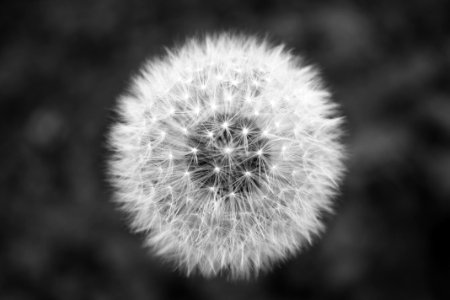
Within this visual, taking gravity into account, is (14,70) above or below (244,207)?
above

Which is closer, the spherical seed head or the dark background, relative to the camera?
the spherical seed head

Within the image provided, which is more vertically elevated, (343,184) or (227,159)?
(343,184)

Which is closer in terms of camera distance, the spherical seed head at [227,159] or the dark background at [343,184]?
the spherical seed head at [227,159]

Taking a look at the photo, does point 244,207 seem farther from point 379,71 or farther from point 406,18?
point 406,18

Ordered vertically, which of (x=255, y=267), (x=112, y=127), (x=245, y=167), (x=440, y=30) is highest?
(x=440, y=30)

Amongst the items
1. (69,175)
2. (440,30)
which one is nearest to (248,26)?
(440,30)
